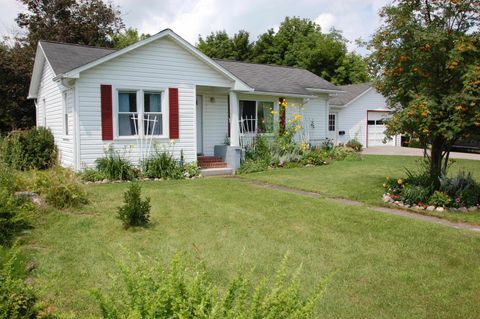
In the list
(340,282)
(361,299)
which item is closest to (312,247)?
(340,282)

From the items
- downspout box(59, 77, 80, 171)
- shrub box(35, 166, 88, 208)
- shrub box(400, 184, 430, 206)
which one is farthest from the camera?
downspout box(59, 77, 80, 171)

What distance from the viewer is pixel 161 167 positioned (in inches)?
499

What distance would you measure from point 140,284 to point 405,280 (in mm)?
3255

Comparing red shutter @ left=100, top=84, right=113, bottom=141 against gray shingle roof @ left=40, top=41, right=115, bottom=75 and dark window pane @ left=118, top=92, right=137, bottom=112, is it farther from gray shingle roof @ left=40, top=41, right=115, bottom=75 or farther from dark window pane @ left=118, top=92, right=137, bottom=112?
gray shingle roof @ left=40, top=41, right=115, bottom=75

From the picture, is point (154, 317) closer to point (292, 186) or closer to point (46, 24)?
point (292, 186)

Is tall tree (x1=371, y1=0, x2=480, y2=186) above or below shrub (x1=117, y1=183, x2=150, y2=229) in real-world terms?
above

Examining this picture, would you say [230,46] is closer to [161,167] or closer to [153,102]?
[153,102]

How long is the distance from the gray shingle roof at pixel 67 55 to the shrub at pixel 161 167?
3.58 m

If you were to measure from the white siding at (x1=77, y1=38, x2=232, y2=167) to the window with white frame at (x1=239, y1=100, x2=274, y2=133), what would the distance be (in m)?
2.16

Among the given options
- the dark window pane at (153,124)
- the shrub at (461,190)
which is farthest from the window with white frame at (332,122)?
the shrub at (461,190)

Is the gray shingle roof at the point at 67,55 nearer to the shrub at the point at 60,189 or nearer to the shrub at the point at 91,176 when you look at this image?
the shrub at the point at 91,176

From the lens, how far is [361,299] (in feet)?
13.1

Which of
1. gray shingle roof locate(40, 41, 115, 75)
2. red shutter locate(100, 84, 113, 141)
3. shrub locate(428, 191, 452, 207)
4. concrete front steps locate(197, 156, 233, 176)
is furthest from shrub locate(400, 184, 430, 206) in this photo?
gray shingle roof locate(40, 41, 115, 75)

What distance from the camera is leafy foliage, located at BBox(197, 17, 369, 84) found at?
39219 millimetres
